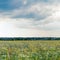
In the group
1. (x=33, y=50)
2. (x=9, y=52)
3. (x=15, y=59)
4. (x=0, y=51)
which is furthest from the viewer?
(x=0, y=51)

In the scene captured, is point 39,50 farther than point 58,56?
Yes

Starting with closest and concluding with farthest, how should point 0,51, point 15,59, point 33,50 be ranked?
1. point 15,59
2. point 33,50
3. point 0,51

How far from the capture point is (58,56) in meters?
6.94

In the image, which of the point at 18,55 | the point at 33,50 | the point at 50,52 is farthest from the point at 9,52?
the point at 50,52

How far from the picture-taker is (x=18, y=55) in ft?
22.4

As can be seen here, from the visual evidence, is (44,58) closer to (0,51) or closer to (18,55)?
(18,55)

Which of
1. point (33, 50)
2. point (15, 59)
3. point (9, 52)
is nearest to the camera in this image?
point (15, 59)

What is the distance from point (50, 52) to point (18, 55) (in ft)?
3.62

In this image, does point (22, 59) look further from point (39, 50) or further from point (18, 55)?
point (39, 50)

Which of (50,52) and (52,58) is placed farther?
(50,52)

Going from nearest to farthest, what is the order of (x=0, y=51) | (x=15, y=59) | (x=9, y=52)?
(x=15, y=59), (x=9, y=52), (x=0, y=51)

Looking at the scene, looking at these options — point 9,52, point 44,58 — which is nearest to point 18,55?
point 9,52

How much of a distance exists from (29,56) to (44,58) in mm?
443

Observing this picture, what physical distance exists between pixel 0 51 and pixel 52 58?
6.70ft
